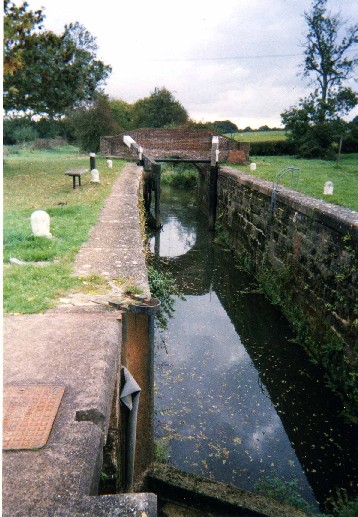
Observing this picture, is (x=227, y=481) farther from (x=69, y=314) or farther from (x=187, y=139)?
(x=187, y=139)

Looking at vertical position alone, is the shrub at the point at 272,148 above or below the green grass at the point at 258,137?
below

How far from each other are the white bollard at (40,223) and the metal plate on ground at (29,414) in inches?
131

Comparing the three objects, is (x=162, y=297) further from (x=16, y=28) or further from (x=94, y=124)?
(x=94, y=124)

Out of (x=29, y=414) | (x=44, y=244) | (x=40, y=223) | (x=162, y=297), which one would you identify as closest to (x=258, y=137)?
(x=162, y=297)

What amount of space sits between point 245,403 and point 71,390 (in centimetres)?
348

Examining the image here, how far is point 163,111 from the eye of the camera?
33656 millimetres

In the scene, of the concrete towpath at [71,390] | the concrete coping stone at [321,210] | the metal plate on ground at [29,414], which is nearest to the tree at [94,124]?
the concrete coping stone at [321,210]

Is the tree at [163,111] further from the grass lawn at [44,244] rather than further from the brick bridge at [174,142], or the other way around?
the grass lawn at [44,244]

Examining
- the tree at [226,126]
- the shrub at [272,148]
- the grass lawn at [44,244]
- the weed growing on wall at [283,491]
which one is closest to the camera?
the grass lawn at [44,244]

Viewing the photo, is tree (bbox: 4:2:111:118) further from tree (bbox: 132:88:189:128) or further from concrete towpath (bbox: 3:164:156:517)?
tree (bbox: 132:88:189:128)

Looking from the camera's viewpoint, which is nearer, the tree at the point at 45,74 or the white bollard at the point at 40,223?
the white bollard at the point at 40,223

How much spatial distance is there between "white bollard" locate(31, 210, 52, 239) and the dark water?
7.69 feet

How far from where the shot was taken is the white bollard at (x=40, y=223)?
16.8ft

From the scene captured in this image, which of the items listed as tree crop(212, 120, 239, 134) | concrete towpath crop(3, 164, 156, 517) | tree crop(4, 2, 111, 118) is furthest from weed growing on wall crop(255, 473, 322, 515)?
tree crop(212, 120, 239, 134)
